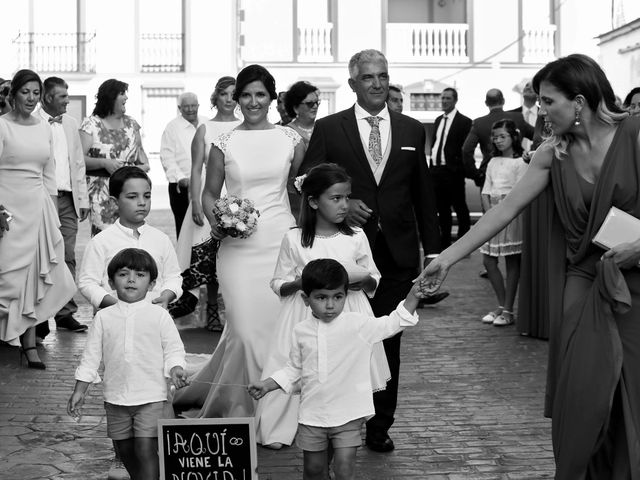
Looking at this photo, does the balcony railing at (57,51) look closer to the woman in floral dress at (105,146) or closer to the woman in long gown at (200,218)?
the woman in floral dress at (105,146)

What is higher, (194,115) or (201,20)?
(201,20)

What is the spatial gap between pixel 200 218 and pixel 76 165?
4.29 feet

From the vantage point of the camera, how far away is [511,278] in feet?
39.9

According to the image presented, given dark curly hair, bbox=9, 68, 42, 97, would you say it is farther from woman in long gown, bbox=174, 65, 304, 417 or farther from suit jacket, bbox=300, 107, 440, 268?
suit jacket, bbox=300, 107, 440, 268

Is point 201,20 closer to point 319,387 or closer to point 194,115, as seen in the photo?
point 194,115

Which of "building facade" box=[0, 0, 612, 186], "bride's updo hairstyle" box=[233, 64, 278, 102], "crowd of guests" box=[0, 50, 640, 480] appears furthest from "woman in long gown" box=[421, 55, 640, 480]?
"building facade" box=[0, 0, 612, 186]

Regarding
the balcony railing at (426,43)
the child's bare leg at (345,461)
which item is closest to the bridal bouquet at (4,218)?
the child's bare leg at (345,461)

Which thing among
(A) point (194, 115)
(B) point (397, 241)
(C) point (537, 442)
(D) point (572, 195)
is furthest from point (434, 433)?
(A) point (194, 115)

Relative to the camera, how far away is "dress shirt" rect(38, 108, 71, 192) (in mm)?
10938

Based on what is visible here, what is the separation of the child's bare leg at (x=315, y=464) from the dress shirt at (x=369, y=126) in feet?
7.60

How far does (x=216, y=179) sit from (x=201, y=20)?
3293cm

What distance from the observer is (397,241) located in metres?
7.41

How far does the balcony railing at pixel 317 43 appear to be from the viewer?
130 feet

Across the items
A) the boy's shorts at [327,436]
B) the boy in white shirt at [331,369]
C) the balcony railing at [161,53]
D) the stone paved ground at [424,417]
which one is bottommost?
the stone paved ground at [424,417]
